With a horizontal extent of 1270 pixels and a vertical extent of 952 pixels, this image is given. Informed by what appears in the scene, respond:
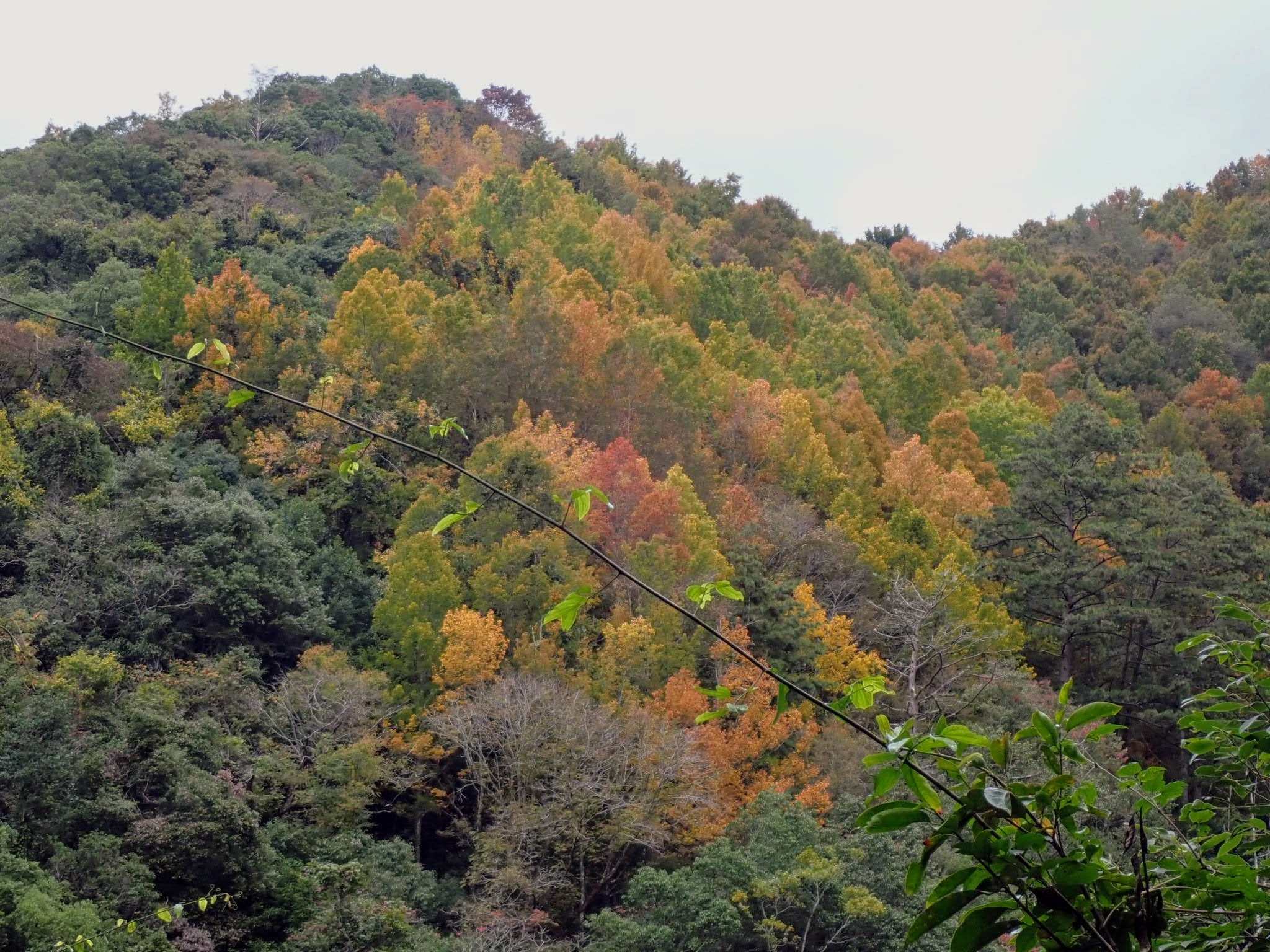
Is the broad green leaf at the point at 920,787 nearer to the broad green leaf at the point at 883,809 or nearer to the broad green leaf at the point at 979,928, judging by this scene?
the broad green leaf at the point at 883,809

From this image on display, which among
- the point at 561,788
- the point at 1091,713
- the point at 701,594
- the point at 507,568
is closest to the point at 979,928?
the point at 1091,713

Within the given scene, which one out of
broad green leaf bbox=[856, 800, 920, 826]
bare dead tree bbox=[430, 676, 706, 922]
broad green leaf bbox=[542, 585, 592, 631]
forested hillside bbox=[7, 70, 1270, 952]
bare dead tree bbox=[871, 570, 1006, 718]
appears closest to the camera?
broad green leaf bbox=[856, 800, 920, 826]

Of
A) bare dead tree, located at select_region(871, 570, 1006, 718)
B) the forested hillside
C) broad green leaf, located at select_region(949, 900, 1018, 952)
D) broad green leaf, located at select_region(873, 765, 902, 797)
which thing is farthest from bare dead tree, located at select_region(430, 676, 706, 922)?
broad green leaf, located at select_region(873, 765, 902, 797)

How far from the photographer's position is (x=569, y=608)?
5.77 ft

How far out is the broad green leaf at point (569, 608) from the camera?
1.73m

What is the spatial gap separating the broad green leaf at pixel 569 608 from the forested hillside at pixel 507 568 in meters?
0.01

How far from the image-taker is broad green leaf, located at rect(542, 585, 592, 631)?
173 cm

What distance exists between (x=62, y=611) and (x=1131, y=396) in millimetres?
45398

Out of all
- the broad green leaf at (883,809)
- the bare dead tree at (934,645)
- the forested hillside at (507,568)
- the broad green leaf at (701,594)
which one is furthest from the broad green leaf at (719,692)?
the bare dead tree at (934,645)

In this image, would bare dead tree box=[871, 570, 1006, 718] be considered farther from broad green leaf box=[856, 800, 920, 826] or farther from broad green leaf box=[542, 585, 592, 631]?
broad green leaf box=[856, 800, 920, 826]

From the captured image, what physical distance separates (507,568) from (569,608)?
69.8 ft

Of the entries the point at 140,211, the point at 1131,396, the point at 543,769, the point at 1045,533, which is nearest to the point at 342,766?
the point at 543,769

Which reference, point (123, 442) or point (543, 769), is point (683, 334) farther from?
point (543, 769)

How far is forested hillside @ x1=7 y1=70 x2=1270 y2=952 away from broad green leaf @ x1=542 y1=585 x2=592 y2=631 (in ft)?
0.04
